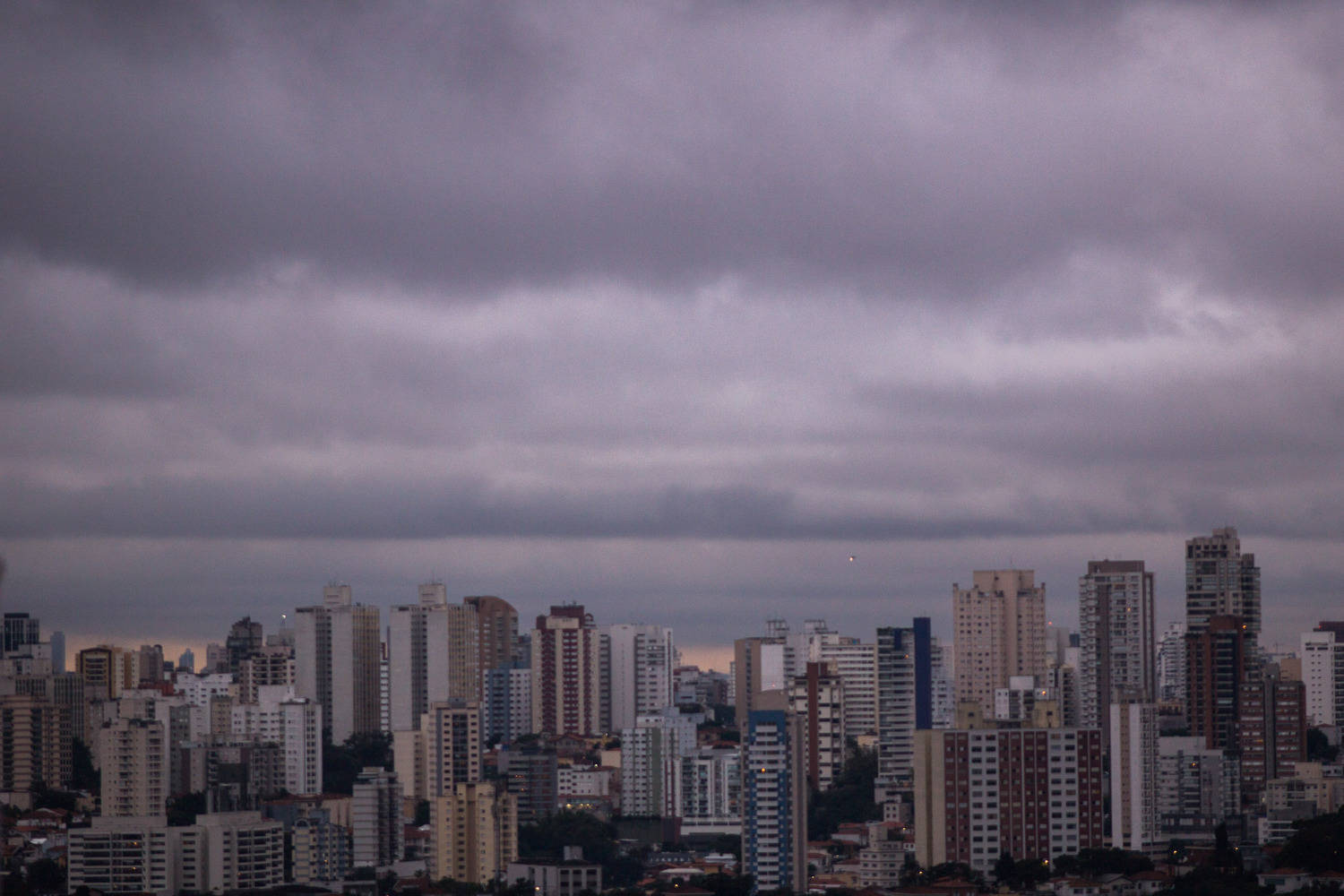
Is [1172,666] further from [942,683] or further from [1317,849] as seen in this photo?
[1317,849]

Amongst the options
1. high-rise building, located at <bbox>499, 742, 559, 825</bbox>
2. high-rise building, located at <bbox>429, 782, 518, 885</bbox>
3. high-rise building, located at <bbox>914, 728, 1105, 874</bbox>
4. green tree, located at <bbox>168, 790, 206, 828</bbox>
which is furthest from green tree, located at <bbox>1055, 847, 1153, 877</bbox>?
green tree, located at <bbox>168, 790, 206, 828</bbox>

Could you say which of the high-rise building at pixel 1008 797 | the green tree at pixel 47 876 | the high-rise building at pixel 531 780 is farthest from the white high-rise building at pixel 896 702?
the green tree at pixel 47 876

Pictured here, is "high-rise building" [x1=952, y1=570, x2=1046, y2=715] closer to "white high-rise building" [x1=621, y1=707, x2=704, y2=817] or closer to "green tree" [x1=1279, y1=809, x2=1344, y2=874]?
"white high-rise building" [x1=621, y1=707, x2=704, y2=817]

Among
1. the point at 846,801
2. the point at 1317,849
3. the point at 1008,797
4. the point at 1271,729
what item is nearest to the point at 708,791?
the point at 846,801

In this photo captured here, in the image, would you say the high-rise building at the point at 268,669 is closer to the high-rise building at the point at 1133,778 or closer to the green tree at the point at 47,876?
the green tree at the point at 47,876

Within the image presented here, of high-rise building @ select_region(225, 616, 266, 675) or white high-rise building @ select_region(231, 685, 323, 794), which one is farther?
high-rise building @ select_region(225, 616, 266, 675)

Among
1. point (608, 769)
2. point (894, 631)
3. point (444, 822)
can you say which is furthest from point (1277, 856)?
point (894, 631)
